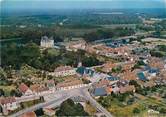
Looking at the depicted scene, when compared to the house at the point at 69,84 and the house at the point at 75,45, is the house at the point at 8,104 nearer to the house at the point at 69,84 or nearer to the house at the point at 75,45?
the house at the point at 69,84

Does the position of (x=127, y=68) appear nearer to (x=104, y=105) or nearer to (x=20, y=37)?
(x=104, y=105)

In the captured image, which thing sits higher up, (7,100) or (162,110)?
(7,100)

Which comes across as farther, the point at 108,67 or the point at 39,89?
the point at 108,67

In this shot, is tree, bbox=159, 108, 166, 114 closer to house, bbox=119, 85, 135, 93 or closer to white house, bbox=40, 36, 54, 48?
house, bbox=119, 85, 135, 93

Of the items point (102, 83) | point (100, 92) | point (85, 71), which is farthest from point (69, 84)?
point (85, 71)

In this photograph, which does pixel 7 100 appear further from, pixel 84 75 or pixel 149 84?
pixel 149 84

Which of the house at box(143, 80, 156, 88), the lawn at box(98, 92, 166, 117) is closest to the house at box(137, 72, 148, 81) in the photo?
the house at box(143, 80, 156, 88)

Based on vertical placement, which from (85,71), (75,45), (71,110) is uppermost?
(71,110)

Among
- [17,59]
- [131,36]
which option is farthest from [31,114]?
[131,36]
